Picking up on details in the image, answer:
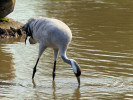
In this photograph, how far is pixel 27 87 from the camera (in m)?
7.89

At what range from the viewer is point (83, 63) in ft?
31.4

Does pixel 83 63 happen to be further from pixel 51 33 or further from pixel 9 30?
pixel 9 30

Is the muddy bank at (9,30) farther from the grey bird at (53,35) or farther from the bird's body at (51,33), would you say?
the bird's body at (51,33)

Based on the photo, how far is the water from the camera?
756cm

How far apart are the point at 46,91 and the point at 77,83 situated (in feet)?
2.40

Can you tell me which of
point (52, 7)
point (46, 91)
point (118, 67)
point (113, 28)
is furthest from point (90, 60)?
point (52, 7)

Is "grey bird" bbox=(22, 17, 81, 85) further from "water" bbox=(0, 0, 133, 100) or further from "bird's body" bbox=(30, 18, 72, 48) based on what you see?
"water" bbox=(0, 0, 133, 100)

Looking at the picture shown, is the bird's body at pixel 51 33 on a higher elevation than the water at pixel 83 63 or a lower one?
higher

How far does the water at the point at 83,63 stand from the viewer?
7559mm

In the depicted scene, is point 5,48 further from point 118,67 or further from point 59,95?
point 59,95

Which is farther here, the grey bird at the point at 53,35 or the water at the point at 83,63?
the grey bird at the point at 53,35

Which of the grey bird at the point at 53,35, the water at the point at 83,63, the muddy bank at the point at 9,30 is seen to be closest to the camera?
the water at the point at 83,63

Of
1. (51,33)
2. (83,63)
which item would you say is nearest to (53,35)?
(51,33)

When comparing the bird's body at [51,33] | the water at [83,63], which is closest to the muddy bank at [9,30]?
the water at [83,63]
